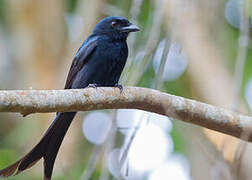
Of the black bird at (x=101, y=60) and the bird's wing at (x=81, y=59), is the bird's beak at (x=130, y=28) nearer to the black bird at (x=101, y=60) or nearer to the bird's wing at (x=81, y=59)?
the black bird at (x=101, y=60)

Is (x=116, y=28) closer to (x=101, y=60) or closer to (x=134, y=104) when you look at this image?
(x=101, y=60)

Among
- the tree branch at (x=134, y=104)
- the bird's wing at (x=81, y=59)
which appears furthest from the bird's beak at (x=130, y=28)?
the tree branch at (x=134, y=104)

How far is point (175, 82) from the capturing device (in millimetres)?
5652

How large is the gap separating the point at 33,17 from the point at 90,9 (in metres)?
0.65

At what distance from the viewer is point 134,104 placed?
3180mm

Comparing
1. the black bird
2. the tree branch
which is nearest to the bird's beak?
the black bird

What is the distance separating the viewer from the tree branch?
2758 mm

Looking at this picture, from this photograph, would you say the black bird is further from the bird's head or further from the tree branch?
the tree branch

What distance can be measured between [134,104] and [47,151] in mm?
775

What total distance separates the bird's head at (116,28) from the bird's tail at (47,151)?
3.38ft

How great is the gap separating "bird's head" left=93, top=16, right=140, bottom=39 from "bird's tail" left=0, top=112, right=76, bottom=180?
3.38 feet

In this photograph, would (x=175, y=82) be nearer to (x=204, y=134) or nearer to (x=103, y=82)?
(x=204, y=134)

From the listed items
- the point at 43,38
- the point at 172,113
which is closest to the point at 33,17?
the point at 43,38

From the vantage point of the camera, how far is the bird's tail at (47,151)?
3.15 metres
